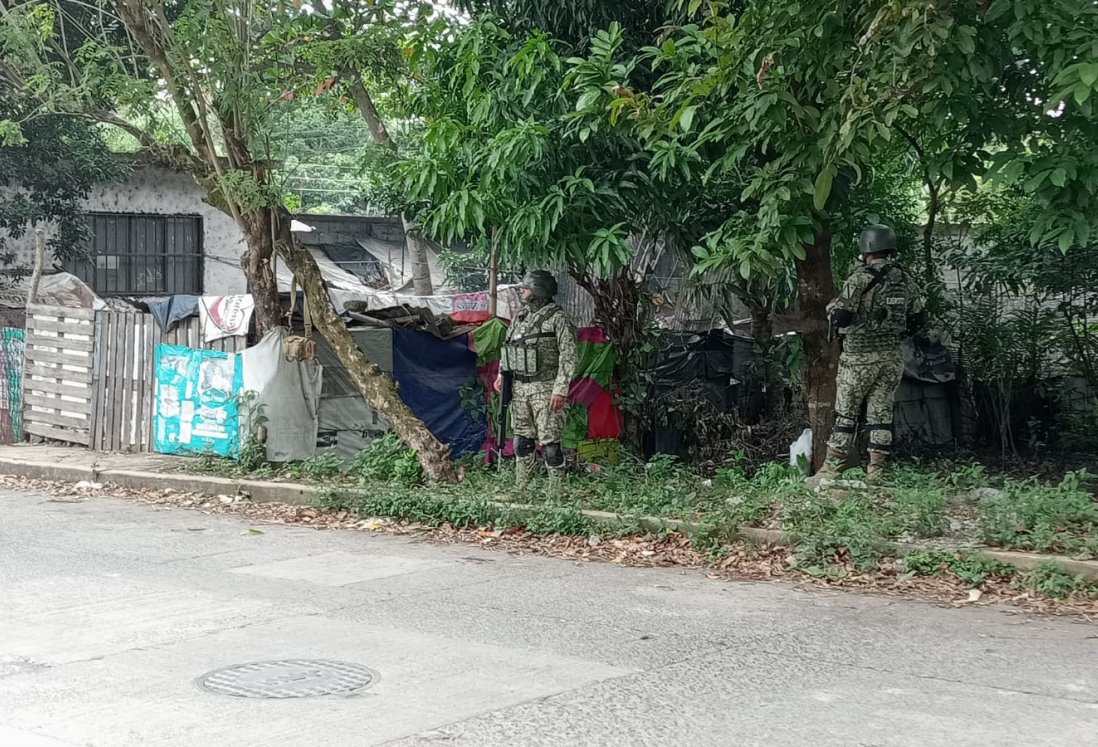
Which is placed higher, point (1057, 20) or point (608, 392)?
point (1057, 20)

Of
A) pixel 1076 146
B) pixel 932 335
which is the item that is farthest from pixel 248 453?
pixel 1076 146

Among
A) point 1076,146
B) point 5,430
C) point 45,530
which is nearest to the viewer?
point 1076,146

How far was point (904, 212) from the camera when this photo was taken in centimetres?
1323

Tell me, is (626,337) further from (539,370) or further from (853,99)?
(853,99)

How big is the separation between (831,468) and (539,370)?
103 inches

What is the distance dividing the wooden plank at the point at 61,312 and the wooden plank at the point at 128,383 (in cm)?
59

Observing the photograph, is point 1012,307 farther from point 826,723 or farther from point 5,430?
point 5,430

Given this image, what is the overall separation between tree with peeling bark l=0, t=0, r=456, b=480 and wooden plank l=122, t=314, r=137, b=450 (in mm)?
2260

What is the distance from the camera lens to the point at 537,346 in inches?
417

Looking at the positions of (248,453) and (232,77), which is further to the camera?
(248,453)

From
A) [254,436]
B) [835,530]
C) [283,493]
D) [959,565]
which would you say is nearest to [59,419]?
[254,436]

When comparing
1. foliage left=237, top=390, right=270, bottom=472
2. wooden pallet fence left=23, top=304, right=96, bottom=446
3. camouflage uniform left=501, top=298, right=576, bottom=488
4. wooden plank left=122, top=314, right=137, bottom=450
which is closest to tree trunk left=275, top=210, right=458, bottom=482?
camouflage uniform left=501, top=298, right=576, bottom=488

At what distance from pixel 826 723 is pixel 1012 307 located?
955cm

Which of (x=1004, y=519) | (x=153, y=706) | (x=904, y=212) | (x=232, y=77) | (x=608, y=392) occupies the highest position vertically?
(x=232, y=77)
